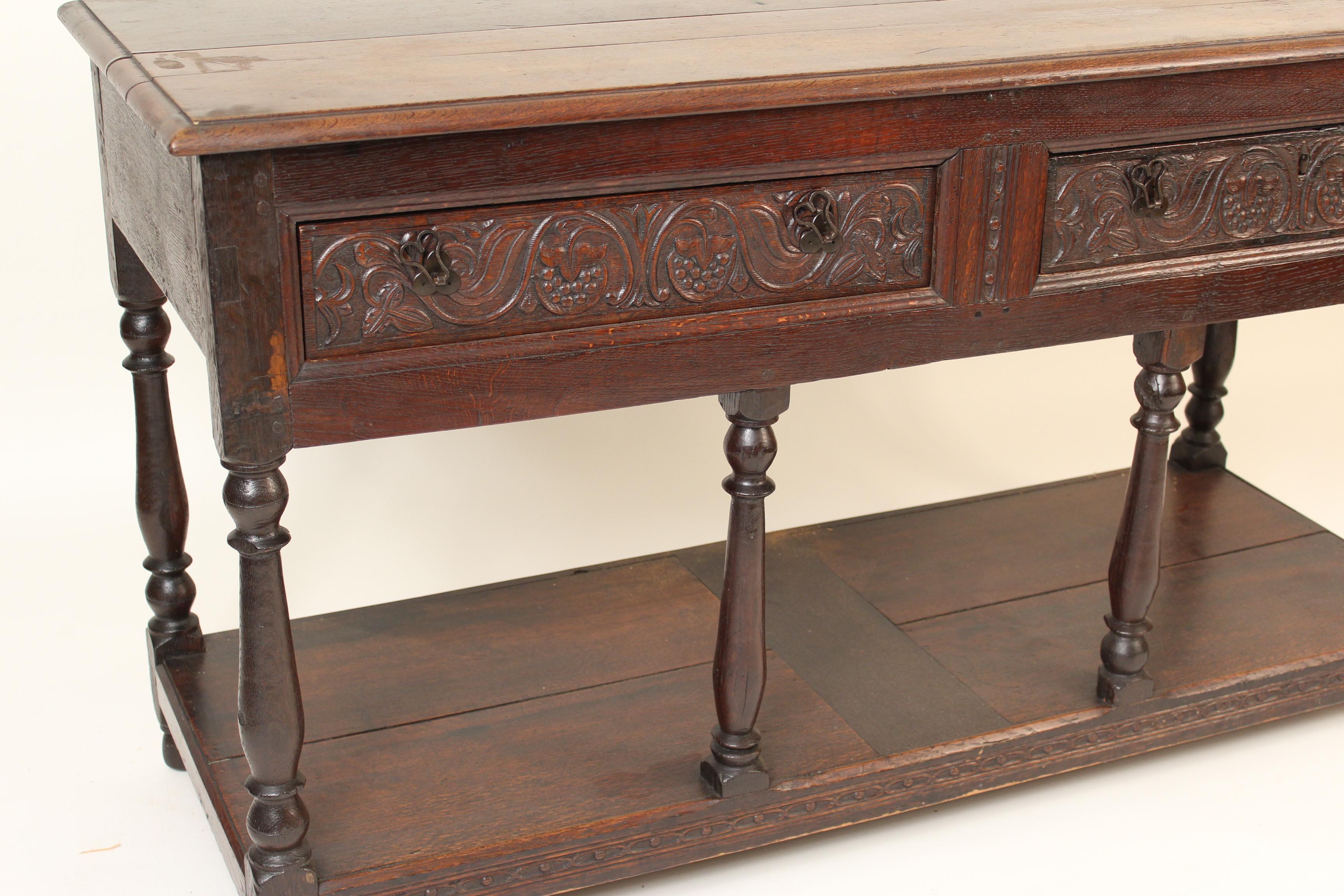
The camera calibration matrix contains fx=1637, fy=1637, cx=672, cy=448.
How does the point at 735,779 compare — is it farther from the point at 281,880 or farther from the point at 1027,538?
the point at 1027,538

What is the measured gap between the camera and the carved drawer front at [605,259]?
187 centimetres

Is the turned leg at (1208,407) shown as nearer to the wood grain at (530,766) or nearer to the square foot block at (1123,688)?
the square foot block at (1123,688)

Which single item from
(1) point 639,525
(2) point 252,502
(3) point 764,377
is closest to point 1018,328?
(3) point 764,377

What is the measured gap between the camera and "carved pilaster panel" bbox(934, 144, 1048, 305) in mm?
2135

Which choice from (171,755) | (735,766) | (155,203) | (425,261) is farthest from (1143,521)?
(171,755)

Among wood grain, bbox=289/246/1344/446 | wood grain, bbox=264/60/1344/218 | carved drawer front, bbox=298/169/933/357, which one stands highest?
wood grain, bbox=264/60/1344/218

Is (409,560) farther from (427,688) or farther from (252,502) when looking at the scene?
(252,502)

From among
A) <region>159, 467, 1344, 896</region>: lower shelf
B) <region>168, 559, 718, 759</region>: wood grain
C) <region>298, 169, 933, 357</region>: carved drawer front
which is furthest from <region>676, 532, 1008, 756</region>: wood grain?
<region>298, 169, 933, 357</region>: carved drawer front

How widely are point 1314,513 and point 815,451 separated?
1136 millimetres

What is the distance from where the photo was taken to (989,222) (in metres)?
2.17

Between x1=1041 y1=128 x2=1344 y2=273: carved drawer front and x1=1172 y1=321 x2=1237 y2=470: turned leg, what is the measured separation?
1.07 meters

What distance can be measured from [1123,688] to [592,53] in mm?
1316

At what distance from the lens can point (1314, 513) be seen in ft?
12.0

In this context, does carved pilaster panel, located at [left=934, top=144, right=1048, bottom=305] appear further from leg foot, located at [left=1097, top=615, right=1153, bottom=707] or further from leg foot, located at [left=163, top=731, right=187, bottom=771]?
leg foot, located at [left=163, top=731, right=187, bottom=771]
